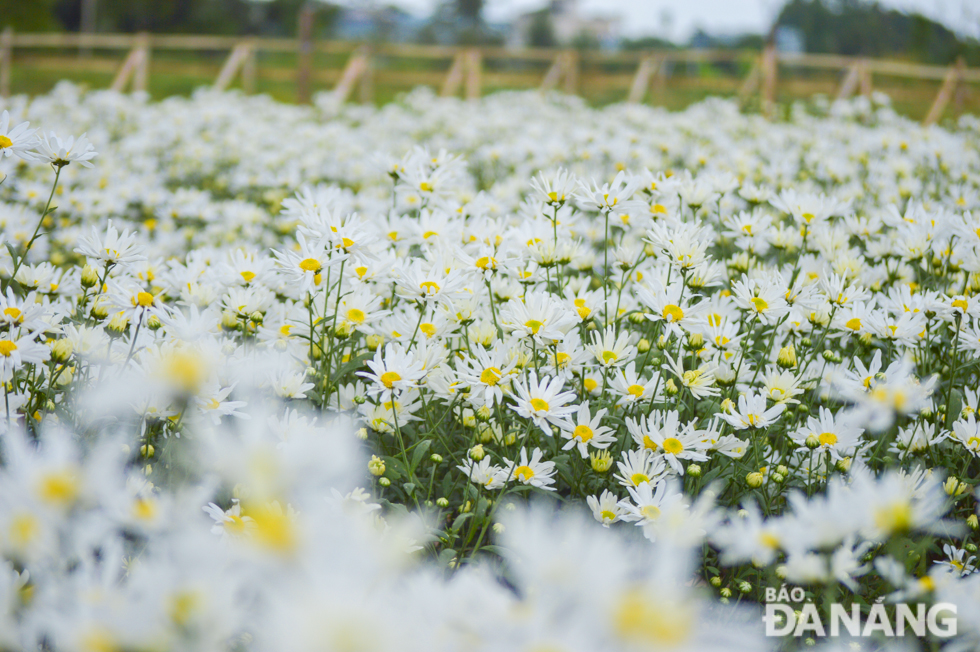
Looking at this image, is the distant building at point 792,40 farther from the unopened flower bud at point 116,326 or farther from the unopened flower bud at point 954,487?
the unopened flower bud at point 116,326

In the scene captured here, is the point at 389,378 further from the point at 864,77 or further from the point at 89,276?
the point at 864,77

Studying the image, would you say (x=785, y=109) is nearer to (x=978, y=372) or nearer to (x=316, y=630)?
(x=978, y=372)

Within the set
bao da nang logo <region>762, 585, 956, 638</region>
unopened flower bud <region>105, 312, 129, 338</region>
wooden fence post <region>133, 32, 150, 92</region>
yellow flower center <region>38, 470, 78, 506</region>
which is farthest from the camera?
wooden fence post <region>133, 32, 150, 92</region>

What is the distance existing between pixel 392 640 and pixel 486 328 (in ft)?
3.54

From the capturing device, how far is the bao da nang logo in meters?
0.87

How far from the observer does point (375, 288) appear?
194cm

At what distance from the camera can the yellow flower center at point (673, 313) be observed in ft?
4.49

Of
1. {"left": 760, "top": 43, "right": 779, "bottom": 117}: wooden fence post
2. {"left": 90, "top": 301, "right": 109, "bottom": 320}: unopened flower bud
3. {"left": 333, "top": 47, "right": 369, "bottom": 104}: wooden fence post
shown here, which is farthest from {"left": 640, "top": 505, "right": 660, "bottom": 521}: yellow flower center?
{"left": 333, "top": 47, "right": 369, "bottom": 104}: wooden fence post

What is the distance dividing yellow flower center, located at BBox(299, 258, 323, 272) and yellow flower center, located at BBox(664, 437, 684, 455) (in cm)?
76

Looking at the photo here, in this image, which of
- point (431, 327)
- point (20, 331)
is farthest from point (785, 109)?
point (20, 331)

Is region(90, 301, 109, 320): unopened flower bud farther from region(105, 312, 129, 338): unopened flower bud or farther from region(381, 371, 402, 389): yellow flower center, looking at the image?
region(381, 371, 402, 389): yellow flower center

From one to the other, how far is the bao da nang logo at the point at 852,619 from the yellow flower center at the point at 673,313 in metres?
0.53

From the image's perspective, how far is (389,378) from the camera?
121 centimetres

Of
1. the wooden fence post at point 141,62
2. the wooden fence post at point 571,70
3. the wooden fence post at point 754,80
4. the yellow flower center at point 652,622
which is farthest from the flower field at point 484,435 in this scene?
the wooden fence post at point 571,70
